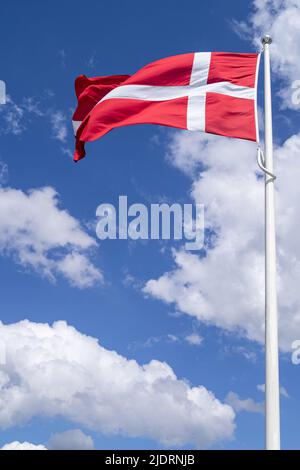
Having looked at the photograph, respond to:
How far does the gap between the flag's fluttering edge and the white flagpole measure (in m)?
1.10

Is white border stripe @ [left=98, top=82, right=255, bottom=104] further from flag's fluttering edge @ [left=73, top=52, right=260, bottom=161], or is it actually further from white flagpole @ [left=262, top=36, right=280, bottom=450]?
white flagpole @ [left=262, top=36, right=280, bottom=450]

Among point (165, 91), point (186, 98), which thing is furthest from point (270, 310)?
point (165, 91)

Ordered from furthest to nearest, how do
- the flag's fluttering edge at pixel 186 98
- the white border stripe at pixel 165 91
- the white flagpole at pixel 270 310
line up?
1. the white border stripe at pixel 165 91
2. the flag's fluttering edge at pixel 186 98
3. the white flagpole at pixel 270 310

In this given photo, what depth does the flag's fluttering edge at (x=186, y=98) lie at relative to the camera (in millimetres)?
18938

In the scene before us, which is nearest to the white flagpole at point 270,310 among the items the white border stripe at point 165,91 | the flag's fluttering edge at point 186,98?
the flag's fluttering edge at point 186,98

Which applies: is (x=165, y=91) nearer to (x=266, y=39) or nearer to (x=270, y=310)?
(x=266, y=39)

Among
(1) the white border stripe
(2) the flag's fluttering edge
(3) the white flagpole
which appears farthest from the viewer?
(1) the white border stripe

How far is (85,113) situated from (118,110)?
89.7 inches

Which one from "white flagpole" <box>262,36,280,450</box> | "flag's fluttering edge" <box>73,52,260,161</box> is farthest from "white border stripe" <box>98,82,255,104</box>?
"white flagpole" <box>262,36,280,450</box>

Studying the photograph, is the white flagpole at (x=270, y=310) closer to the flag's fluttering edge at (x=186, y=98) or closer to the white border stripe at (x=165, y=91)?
the flag's fluttering edge at (x=186, y=98)

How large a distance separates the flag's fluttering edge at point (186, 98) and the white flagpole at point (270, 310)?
3.60 ft

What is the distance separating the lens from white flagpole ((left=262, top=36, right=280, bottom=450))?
14602 millimetres

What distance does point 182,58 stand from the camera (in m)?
20.7

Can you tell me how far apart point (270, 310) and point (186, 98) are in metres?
7.34
